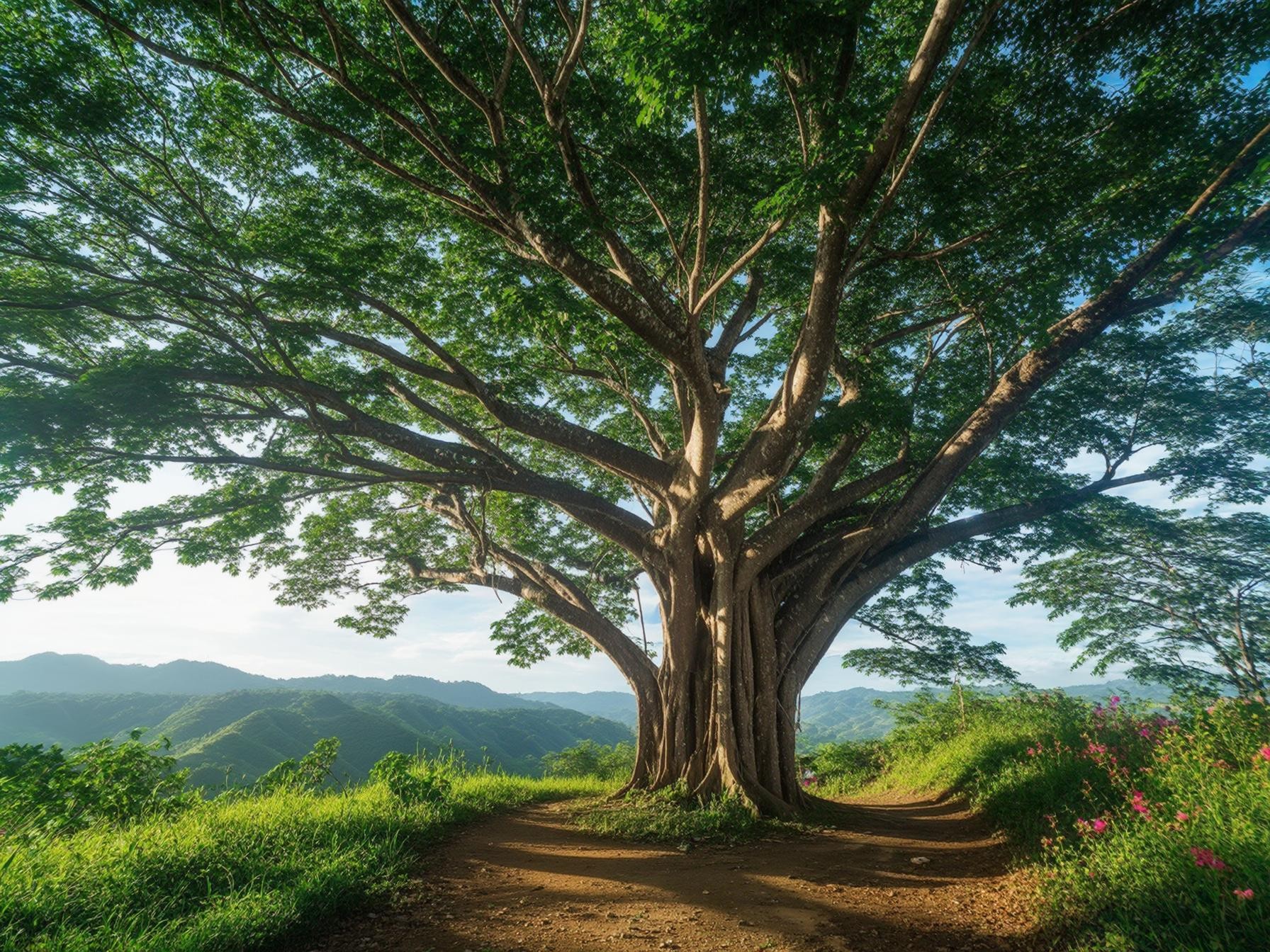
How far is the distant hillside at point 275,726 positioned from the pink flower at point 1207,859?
153 feet

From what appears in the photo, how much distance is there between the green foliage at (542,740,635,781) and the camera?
15477 millimetres

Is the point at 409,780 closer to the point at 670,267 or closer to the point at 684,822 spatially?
the point at 684,822

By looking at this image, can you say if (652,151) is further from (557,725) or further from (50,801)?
(557,725)

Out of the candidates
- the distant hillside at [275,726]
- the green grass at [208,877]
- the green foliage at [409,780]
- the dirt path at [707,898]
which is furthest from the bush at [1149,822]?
the distant hillside at [275,726]

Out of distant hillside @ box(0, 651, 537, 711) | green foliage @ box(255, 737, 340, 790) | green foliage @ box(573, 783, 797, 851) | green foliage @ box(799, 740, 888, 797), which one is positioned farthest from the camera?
distant hillside @ box(0, 651, 537, 711)

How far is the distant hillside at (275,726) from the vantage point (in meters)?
49.6

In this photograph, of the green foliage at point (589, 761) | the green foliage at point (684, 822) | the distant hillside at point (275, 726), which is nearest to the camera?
the green foliage at point (684, 822)

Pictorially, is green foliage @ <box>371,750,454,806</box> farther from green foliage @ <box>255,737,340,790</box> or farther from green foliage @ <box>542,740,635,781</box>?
green foliage @ <box>542,740,635,781</box>

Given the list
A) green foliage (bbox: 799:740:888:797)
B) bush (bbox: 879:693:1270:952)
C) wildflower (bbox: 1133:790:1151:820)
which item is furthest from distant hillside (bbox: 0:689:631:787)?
wildflower (bbox: 1133:790:1151:820)

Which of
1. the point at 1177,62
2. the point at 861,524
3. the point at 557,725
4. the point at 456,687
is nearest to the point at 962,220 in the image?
the point at 1177,62

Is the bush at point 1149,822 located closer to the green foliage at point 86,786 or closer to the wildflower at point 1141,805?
the wildflower at point 1141,805

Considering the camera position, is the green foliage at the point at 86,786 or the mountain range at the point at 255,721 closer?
the green foliage at the point at 86,786

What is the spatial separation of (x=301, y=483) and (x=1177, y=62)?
11719mm

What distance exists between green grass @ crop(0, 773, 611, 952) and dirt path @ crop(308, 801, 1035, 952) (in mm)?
313
